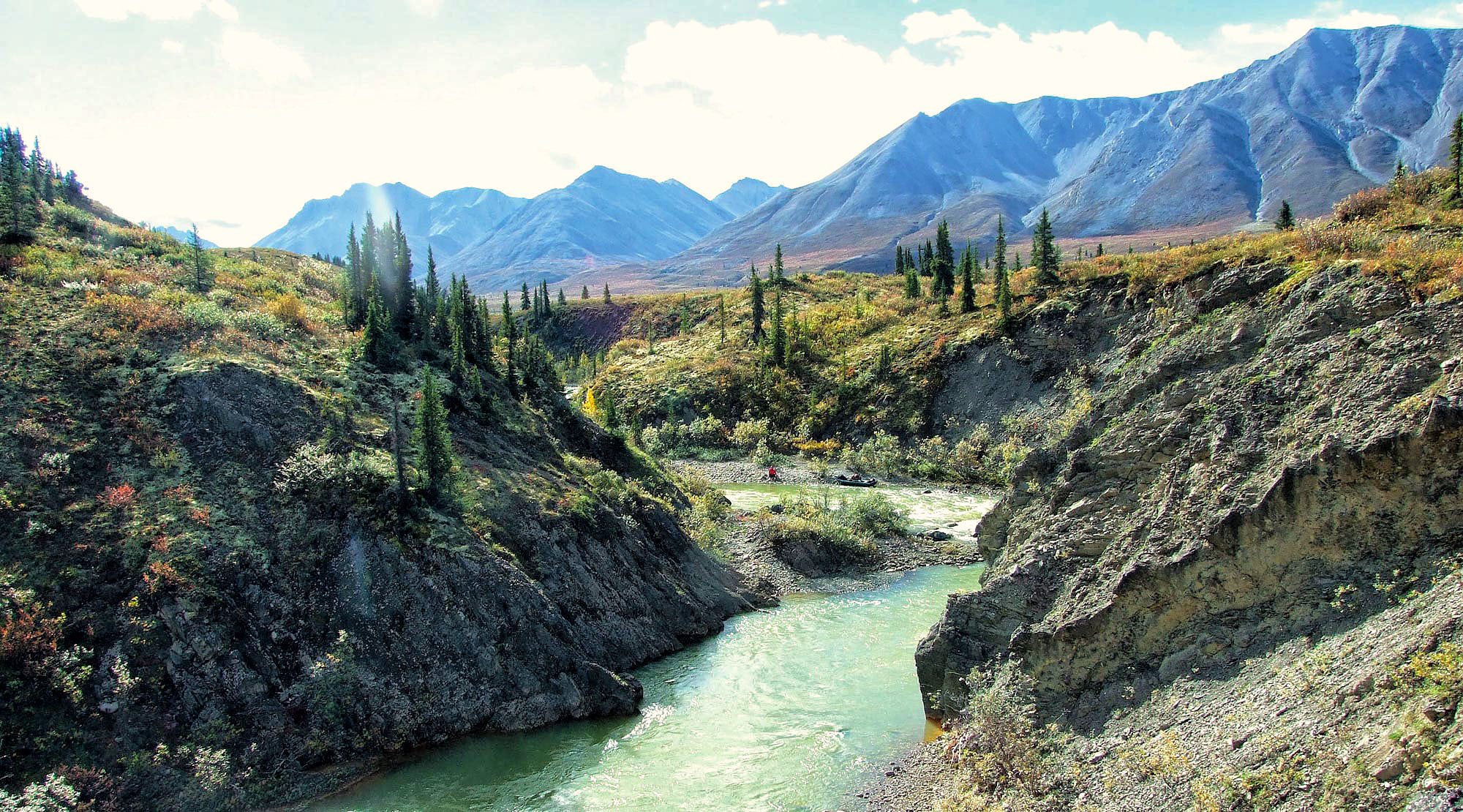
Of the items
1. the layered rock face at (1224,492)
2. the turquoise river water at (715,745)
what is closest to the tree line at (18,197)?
the turquoise river water at (715,745)

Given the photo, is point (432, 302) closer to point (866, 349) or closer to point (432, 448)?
point (432, 448)

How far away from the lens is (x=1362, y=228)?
20.4 meters

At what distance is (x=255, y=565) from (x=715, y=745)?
1402 centimetres

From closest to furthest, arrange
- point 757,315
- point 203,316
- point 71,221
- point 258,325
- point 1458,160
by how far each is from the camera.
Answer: point 203,316 < point 258,325 < point 71,221 < point 1458,160 < point 757,315

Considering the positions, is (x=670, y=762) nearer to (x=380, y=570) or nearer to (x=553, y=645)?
(x=553, y=645)

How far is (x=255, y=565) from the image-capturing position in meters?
22.1

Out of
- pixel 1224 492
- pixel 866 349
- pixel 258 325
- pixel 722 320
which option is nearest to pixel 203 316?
pixel 258 325

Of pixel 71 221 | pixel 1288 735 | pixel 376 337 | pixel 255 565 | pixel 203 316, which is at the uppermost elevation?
pixel 71 221

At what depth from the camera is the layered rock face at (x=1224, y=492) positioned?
523 inches

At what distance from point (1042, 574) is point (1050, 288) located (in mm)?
61335

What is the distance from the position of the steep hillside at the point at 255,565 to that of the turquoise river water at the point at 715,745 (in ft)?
3.61

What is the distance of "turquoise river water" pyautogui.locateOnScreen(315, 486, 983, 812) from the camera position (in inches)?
763

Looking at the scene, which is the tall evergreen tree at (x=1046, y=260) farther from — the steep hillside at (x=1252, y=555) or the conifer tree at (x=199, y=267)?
the conifer tree at (x=199, y=267)

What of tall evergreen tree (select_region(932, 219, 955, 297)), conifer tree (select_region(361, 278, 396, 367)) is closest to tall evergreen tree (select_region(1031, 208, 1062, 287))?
tall evergreen tree (select_region(932, 219, 955, 297))
